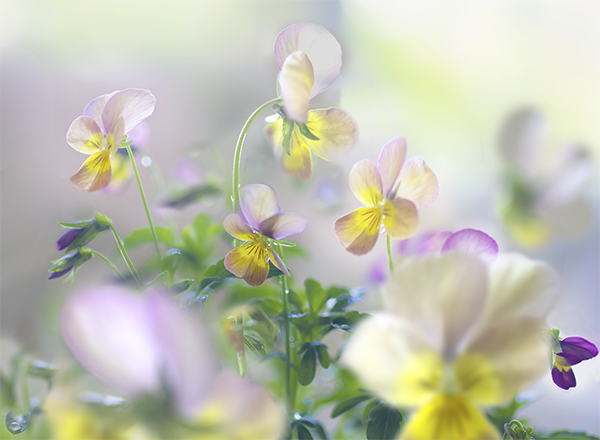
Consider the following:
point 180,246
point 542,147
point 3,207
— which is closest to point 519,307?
point 180,246

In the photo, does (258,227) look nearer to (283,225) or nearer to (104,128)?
(283,225)

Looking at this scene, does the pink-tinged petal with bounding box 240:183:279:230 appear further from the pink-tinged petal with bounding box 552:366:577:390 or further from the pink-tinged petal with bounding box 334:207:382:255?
the pink-tinged petal with bounding box 552:366:577:390

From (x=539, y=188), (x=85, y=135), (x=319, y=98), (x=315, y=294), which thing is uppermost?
(x=319, y=98)

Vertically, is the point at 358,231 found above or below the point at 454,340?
above

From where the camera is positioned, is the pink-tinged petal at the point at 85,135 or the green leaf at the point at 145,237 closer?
the pink-tinged petal at the point at 85,135

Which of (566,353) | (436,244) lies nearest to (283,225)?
(436,244)

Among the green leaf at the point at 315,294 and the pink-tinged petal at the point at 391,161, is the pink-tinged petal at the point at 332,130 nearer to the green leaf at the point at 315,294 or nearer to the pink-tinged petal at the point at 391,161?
the pink-tinged petal at the point at 391,161

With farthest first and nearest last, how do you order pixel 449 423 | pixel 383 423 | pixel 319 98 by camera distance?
1. pixel 319 98
2. pixel 383 423
3. pixel 449 423

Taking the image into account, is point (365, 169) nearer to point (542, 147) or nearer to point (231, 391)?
point (231, 391)

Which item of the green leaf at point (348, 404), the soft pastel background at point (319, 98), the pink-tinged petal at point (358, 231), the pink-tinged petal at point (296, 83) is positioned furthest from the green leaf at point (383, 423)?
the soft pastel background at point (319, 98)
